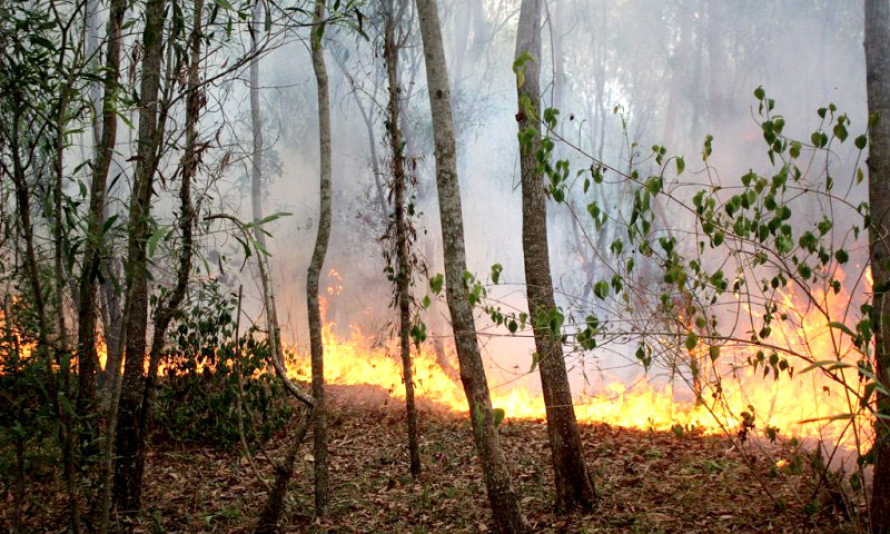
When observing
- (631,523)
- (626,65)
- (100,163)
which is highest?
Answer: (626,65)

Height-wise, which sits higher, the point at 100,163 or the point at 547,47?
the point at 547,47

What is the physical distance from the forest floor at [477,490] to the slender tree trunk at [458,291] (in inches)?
24.8

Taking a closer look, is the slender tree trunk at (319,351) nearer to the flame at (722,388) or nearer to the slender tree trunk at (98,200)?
the slender tree trunk at (98,200)

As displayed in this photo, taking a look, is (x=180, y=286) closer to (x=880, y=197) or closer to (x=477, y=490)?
(x=477, y=490)

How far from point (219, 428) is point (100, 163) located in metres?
4.21

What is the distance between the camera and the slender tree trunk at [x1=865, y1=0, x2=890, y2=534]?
2770 millimetres

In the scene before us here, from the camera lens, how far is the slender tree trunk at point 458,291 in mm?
3652

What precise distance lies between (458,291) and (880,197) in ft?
7.07

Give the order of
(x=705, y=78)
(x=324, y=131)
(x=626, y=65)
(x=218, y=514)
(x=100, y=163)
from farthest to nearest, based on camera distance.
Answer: (x=626, y=65), (x=705, y=78), (x=324, y=131), (x=218, y=514), (x=100, y=163)

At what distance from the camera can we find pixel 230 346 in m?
6.61

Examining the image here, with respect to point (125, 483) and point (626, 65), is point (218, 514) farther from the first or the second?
point (626, 65)

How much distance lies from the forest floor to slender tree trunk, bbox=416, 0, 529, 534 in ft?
2.06

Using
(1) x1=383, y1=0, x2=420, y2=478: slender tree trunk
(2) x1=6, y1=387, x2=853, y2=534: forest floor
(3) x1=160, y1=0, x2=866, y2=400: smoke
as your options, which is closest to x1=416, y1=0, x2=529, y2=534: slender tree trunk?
(2) x1=6, y1=387, x2=853, y2=534: forest floor

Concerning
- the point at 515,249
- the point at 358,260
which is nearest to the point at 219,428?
the point at 358,260
